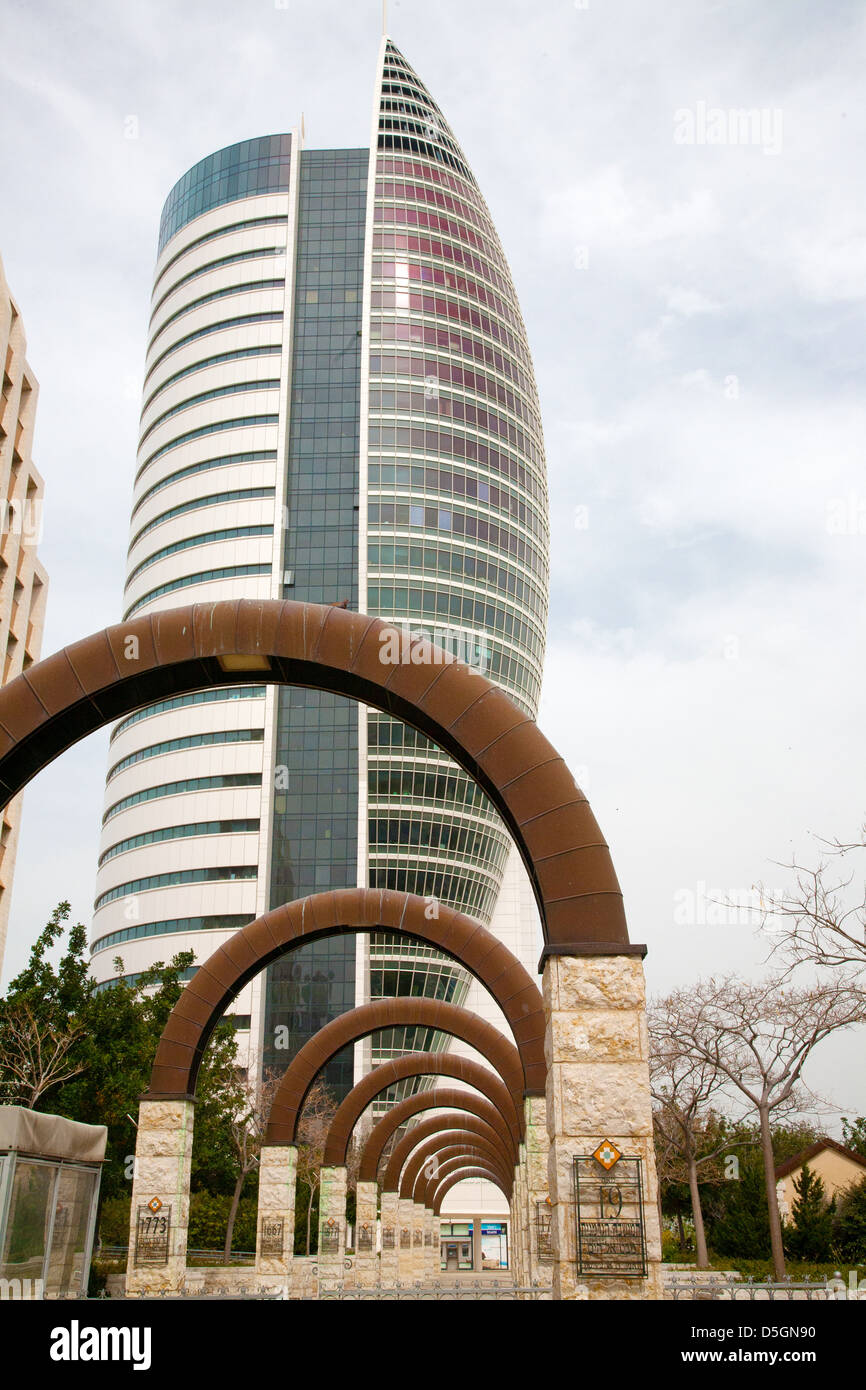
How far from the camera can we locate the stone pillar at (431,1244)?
55.7m

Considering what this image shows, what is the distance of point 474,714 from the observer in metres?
11.3

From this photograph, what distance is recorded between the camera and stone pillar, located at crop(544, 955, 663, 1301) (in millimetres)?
9406

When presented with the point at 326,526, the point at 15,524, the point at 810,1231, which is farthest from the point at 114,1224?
the point at 326,526

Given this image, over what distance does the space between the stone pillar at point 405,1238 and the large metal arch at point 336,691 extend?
40.6 metres

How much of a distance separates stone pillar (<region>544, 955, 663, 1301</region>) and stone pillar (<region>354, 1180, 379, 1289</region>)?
1225 inches

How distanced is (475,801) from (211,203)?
202 feet

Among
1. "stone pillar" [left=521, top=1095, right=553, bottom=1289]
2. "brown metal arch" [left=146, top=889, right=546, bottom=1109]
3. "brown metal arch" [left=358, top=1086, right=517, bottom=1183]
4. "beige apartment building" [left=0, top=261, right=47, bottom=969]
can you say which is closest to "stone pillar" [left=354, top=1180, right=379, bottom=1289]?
"brown metal arch" [left=358, top=1086, right=517, bottom=1183]

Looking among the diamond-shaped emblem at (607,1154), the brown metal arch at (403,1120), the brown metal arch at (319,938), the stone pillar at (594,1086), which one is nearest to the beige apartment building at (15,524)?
the brown metal arch at (403,1120)

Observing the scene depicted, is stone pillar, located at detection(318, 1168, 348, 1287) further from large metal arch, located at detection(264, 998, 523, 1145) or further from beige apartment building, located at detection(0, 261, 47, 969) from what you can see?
beige apartment building, located at detection(0, 261, 47, 969)

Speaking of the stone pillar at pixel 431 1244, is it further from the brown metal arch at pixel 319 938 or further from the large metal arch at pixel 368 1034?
the brown metal arch at pixel 319 938

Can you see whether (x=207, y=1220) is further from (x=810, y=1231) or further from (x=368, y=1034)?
(x=368, y=1034)

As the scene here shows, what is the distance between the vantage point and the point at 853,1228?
36.5 m
